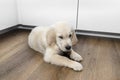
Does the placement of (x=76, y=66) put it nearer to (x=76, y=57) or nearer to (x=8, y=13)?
(x=76, y=57)

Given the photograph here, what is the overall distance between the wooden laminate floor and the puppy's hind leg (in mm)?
39

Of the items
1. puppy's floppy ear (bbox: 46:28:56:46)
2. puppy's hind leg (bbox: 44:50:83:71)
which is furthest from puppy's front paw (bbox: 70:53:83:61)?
puppy's floppy ear (bbox: 46:28:56:46)

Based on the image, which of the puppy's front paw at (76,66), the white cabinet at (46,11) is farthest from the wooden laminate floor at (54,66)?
the white cabinet at (46,11)

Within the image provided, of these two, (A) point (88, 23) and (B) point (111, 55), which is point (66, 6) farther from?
(B) point (111, 55)

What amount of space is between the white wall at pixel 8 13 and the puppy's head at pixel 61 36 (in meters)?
1.22

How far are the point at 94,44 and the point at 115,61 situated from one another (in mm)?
561

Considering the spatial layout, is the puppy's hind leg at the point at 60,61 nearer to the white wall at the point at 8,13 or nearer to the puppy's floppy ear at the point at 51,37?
the puppy's floppy ear at the point at 51,37

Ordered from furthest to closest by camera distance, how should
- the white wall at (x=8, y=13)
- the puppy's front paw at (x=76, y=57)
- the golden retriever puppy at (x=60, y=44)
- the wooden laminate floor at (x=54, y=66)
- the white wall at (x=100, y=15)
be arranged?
the white wall at (x=8, y=13) < the white wall at (x=100, y=15) < the puppy's front paw at (x=76, y=57) < the golden retriever puppy at (x=60, y=44) < the wooden laminate floor at (x=54, y=66)

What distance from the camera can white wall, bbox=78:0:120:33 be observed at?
2.23m

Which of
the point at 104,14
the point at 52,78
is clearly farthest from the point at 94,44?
the point at 52,78

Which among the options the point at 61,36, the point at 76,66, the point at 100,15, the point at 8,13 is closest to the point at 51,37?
the point at 61,36

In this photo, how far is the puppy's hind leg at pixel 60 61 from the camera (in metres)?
1.43

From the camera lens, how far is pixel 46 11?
101 inches

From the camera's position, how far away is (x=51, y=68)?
1.47 metres
